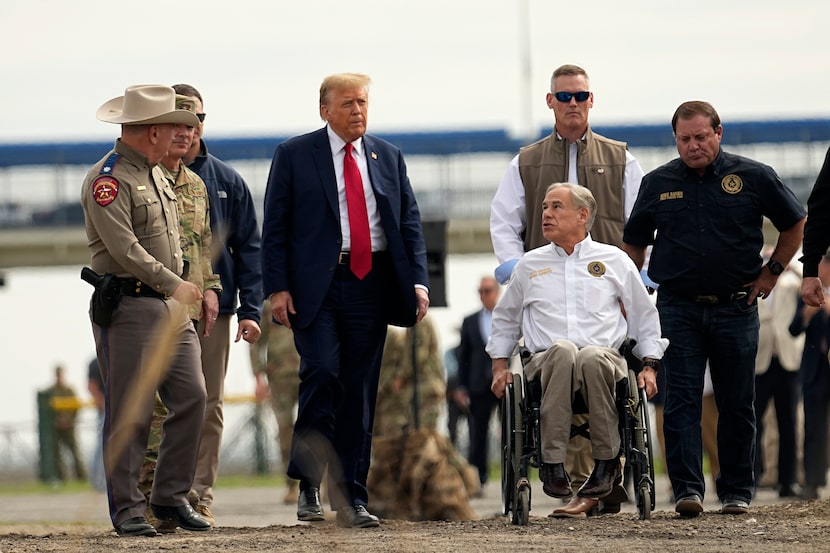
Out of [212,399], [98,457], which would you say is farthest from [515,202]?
[98,457]

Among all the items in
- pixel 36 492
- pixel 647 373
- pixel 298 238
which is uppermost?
pixel 298 238

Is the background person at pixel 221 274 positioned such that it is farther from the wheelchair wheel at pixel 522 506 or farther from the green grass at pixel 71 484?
the green grass at pixel 71 484

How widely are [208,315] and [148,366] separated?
4.98 meters

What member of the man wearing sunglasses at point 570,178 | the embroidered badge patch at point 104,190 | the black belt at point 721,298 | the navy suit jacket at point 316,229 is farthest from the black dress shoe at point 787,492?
the embroidered badge patch at point 104,190

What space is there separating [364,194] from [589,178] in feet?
4.35

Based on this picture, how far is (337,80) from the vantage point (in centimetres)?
735

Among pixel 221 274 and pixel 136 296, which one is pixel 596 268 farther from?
pixel 136 296

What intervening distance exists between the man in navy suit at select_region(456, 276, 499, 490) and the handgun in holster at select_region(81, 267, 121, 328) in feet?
26.4

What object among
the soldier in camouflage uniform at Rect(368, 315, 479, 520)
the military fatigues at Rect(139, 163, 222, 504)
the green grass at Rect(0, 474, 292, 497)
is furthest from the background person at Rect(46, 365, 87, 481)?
the military fatigues at Rect(139, 163, 222, 504)

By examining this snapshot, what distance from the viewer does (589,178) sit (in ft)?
26.4

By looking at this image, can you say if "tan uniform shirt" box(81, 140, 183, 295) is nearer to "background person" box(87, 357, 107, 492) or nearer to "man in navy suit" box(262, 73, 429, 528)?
"man in navy suit" box(262, 73, 429, 528)

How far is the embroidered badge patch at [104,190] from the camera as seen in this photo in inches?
258

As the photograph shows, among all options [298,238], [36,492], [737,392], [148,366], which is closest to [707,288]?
[737,392]

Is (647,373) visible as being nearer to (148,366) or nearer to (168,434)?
(168,434)
